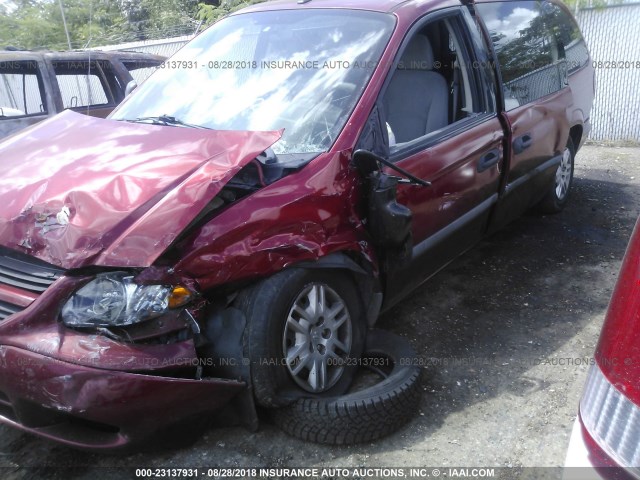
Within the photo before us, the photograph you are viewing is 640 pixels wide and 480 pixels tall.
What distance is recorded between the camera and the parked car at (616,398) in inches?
49.9

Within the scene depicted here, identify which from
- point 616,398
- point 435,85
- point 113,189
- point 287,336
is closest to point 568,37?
point 435,85

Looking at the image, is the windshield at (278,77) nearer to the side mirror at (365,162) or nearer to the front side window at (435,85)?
the side mirror at (365,162)

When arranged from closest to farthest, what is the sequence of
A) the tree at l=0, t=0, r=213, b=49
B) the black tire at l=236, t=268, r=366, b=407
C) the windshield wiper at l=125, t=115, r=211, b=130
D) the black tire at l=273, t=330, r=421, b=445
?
the black tire at l=236, t=268, r=366, b=407 → the black tire at l=273, t=330, r=421, b=445 → the windshield wiper at l=125, t=115, r=211, b=130 → the tree at l=0, t=0, r=213, b=49

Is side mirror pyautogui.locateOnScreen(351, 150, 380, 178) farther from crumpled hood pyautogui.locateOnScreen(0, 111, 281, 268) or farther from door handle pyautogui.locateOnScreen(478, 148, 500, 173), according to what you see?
door handle pyautogui.locateOnScreen(478, 148, 500, 173)

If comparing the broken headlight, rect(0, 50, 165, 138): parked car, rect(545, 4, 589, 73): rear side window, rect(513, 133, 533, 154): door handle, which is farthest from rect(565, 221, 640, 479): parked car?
rect(0, 50, 165, 138): parked car

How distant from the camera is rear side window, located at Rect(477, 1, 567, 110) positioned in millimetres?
3887

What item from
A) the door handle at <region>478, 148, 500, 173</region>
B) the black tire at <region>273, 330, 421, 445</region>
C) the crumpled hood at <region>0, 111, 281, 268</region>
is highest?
the crumpled hood at <region>0, 111, 281, 268</region>

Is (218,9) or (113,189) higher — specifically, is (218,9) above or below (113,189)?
below

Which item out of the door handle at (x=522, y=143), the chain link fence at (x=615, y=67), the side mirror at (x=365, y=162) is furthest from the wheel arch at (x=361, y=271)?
the chain link fence at (x=615, y=67)

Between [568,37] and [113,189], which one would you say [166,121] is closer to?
[113,189]

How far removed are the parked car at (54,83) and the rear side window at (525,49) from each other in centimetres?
391

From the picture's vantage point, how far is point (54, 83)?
616 cm

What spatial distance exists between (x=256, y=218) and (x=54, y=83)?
16.0 feet

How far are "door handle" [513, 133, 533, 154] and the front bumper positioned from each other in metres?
2.54
